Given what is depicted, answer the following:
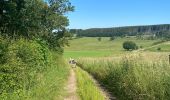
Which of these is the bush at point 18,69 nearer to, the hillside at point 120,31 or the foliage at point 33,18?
the foliage at point 33,18

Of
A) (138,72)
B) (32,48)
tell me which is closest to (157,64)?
(138,72)

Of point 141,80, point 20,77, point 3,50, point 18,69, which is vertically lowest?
point 141,80

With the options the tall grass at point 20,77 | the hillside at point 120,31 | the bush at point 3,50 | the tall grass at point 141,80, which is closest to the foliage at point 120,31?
the hillside at point 120,31

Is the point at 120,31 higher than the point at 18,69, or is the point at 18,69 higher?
the point at 18,69

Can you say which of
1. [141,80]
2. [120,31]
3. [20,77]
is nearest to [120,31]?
[120,31]

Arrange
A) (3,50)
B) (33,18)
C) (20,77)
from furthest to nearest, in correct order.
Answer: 1. (33,18)
2. (3,50)
3. (20,77)

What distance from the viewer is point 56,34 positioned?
4100cm

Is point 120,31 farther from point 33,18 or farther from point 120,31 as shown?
point 33,18

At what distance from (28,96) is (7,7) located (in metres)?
16.0

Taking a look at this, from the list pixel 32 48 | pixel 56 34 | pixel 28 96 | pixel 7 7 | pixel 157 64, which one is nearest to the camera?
pixel 28 96

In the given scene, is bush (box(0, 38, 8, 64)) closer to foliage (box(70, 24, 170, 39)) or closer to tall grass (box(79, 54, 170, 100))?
tall grass (box(79, 54, 170, 100))

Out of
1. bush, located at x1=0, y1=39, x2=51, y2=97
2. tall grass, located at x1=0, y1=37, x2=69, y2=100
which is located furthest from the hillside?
tall grass, located at x1=0, y1=37, x2=69, y2=100

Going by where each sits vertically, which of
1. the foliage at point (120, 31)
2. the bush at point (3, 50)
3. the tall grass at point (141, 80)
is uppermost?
the bush at point (3, 50)

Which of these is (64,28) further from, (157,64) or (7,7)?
(157,64)
